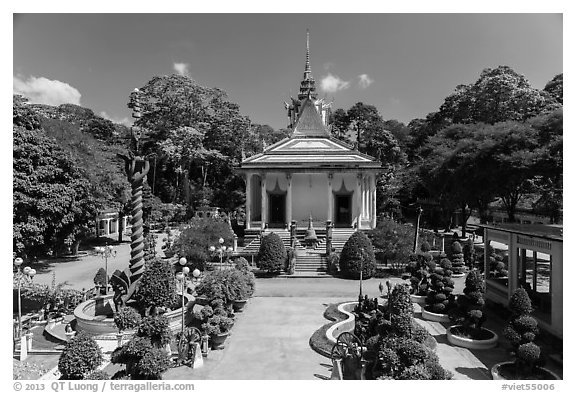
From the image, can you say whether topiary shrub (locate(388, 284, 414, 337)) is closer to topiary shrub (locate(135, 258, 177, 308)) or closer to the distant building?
topiary shrub (locate(135, 258, 177, 308))

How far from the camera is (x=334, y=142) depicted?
125 ft

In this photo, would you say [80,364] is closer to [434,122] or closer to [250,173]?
[250,173]

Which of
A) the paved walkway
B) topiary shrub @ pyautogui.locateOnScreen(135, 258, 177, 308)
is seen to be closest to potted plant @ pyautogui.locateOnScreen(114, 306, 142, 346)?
topiary shrub @ pyautogui.locateOnScreen(135, 258, 177, 308)

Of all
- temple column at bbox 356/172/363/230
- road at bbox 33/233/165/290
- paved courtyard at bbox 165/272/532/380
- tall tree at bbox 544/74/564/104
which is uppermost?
tall tree at bbox 544/74/564/104

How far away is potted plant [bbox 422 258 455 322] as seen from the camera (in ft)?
56.6

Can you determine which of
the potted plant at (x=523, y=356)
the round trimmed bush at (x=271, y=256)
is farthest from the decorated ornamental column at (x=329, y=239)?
the potted plant at (x=523, y=356)

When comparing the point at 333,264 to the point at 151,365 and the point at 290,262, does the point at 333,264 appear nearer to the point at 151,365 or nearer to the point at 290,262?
the point at 290,262

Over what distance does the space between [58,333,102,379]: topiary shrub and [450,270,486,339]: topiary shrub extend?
39.5 feet

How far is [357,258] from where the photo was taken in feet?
86.2

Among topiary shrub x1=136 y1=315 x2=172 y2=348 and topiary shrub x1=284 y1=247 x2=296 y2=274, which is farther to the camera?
topiary shrub x1=284 y1=247 x2=296 y2=274

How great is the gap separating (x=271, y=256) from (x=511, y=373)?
17.4 meters

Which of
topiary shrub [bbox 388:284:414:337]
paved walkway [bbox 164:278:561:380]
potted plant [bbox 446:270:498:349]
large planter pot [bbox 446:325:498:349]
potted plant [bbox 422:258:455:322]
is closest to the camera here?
topiary shrub [bbox 388:284:414:337]

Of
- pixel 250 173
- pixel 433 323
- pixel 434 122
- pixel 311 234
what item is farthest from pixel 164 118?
pixel 433 323

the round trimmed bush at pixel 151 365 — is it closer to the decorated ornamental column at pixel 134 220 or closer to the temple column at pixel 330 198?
the decorated ornamental column at pixel 134 220
